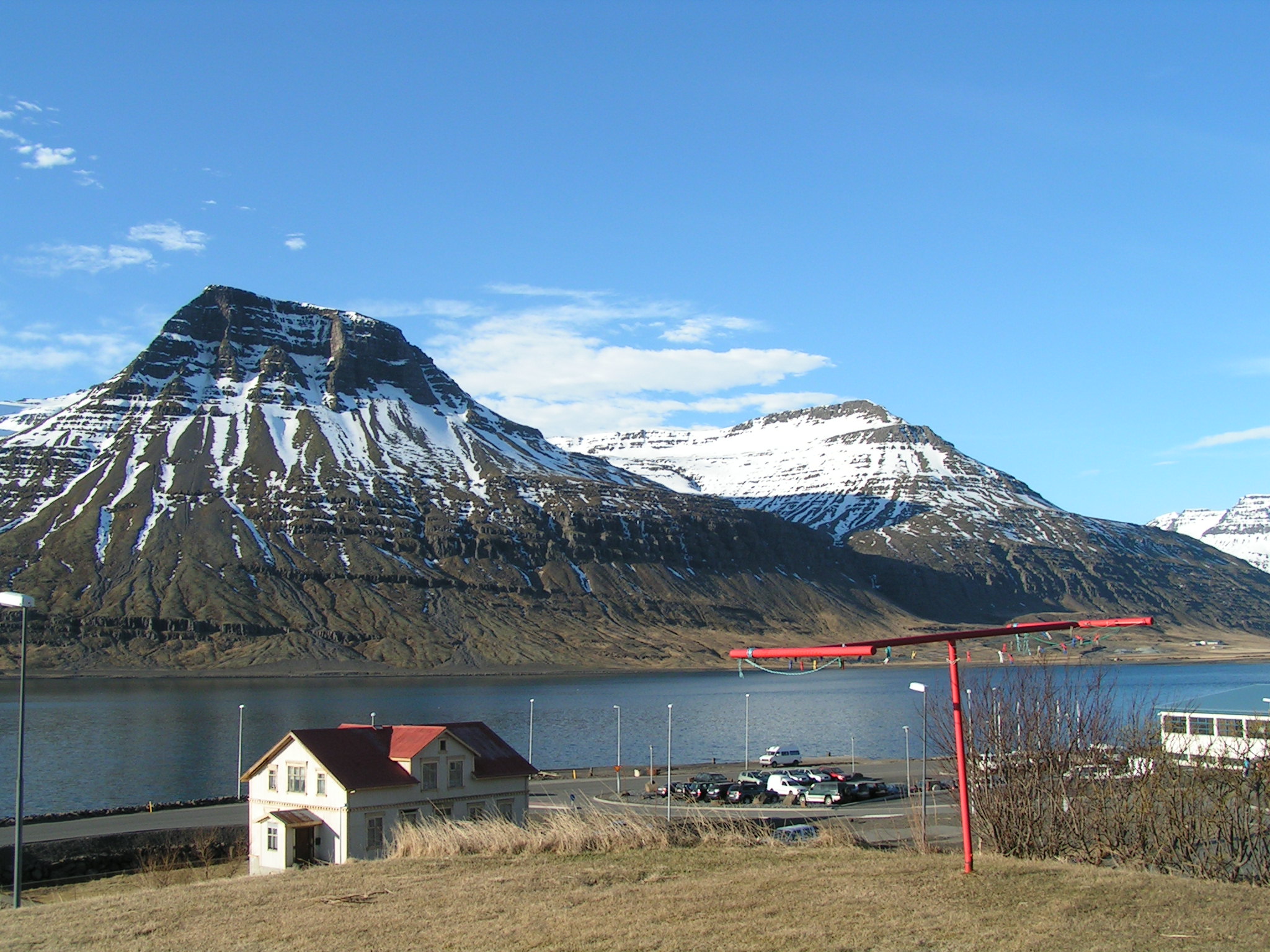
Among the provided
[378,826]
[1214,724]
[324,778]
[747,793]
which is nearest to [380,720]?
[747,793]

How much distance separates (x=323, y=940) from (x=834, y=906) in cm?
739

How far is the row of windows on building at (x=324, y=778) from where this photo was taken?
3994 cm

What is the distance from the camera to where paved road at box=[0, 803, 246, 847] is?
48.7 meters

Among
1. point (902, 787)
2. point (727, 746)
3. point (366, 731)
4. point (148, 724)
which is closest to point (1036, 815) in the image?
point (366, 731)

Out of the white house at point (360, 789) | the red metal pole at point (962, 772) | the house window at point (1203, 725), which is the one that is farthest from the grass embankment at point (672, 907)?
the house window at point (1203, 725)

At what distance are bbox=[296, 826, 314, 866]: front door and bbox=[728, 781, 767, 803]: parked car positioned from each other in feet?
82.9

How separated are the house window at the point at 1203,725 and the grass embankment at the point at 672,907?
41.9 m

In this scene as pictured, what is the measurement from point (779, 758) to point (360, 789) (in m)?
47.4

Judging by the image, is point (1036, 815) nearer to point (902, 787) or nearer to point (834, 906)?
point (834, 906)

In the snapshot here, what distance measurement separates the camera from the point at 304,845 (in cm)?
3903

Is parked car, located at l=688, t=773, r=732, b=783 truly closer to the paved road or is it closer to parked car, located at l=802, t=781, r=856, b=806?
parked car, located at l=802, t=781, r=856, b=806

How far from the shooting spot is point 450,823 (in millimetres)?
26359

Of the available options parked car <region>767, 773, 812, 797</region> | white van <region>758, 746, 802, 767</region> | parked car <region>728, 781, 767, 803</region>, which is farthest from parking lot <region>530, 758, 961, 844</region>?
parked car <region>767, 773, 812, 797</region>

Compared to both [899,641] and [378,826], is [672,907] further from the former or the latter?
[378,826]
